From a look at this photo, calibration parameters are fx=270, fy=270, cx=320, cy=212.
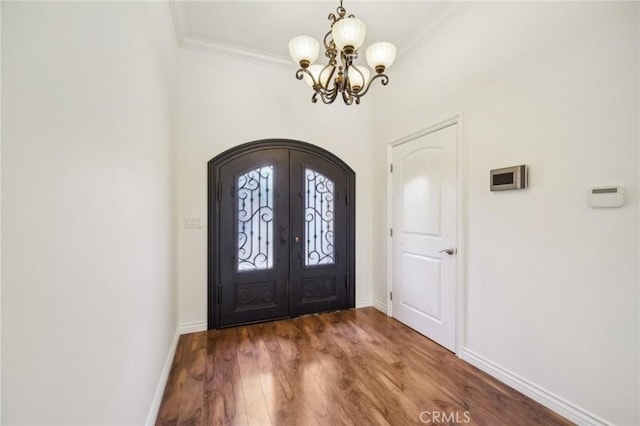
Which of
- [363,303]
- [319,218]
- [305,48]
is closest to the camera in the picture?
[305,48]

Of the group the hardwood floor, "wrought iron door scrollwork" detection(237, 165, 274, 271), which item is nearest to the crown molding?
"wrought iron door scrollwork" detection(237, 165, 274, 271)

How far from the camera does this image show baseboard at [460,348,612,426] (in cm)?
159

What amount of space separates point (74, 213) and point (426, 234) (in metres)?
2.69

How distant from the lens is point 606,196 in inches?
57.8

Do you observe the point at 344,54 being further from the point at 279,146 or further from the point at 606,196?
the point at 606,196

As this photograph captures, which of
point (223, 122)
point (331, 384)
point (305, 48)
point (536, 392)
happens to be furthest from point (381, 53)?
point (536, 392)

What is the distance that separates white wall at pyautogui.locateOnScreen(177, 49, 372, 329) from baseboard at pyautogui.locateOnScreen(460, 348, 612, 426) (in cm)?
161

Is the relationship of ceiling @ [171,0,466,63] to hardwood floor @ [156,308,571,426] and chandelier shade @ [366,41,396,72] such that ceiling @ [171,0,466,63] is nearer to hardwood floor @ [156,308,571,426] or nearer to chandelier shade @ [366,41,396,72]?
chandelier shade @ [366,41,396,72]

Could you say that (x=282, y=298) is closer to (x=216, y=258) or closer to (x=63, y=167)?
(x=216, y=258)

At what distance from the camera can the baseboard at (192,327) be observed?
2.83m

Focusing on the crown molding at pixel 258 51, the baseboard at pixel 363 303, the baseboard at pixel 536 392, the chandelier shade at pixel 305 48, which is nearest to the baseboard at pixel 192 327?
the baseboard at pixel 363 303

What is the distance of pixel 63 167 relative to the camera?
0.72m

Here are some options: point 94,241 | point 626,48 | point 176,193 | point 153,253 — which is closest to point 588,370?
point 626,48

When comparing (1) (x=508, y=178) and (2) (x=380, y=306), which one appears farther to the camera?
(2) (x=380, y=306)
